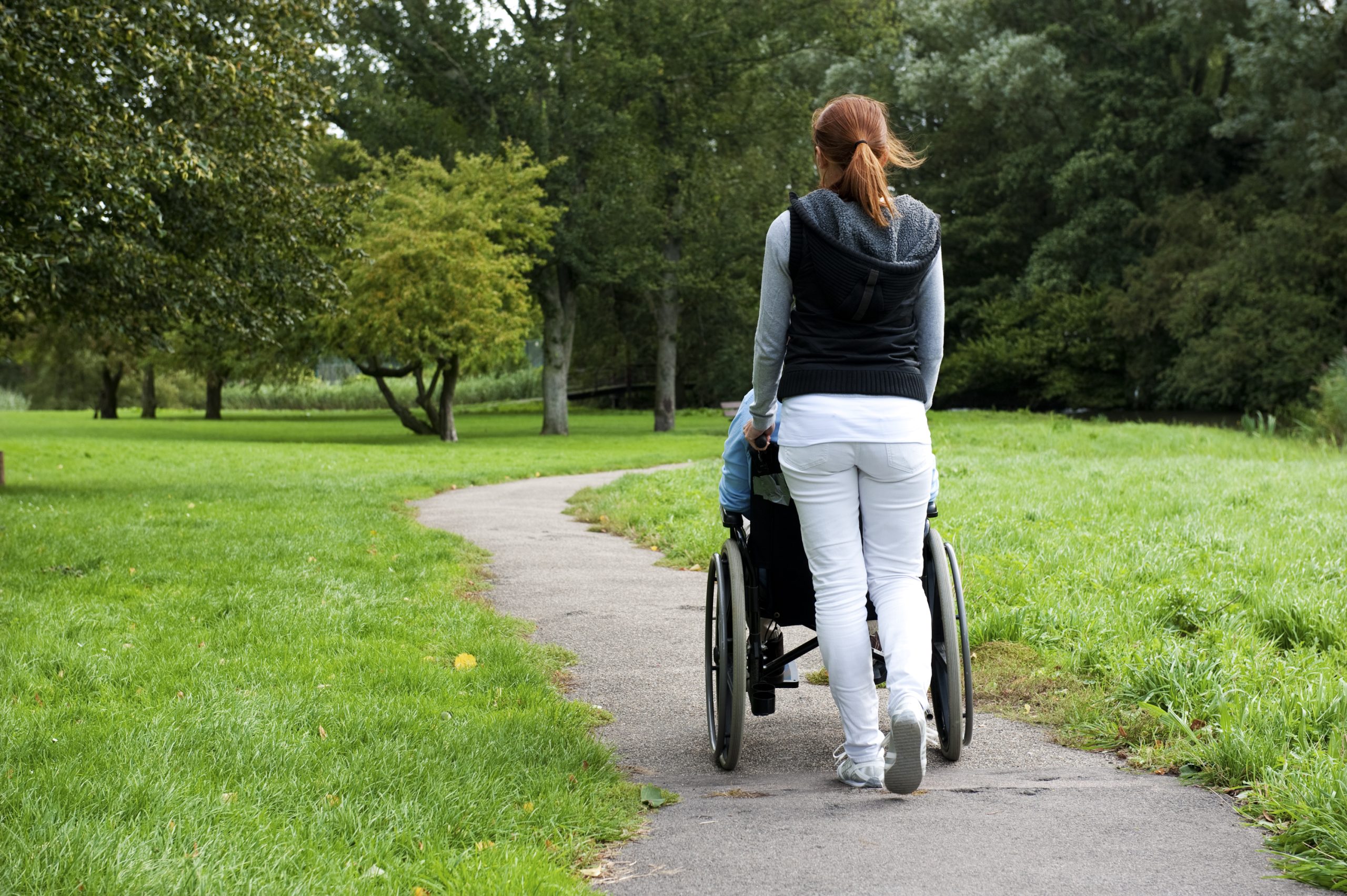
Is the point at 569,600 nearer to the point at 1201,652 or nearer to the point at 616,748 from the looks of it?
the point at 616,748

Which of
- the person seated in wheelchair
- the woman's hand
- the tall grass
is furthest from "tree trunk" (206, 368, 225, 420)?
the woman's hand

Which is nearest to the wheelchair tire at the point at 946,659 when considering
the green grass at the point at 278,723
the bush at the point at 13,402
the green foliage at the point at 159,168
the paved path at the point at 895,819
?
the paved path at the point at 895,819

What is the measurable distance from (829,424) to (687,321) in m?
42.8

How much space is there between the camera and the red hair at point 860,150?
3443 mm

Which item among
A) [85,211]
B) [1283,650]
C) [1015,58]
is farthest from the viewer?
[1015,58]

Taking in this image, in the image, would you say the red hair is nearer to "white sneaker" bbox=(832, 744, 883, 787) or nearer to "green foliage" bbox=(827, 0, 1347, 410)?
"white sneaker" bbox=(832, 744, 883, 787)

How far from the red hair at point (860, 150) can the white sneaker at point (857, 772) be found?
5.26 ft

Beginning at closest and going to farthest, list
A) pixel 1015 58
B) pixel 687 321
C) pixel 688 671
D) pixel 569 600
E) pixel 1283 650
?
pixel 1283 650 → pixel 688 671 → pixel 569 600 → pixel 1015 58 → pixel 687 321

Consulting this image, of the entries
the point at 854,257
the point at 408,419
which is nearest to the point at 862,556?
the point at 854,257

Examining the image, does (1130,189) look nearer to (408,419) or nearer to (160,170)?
(408,419)

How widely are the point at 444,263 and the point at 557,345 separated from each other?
6.78m

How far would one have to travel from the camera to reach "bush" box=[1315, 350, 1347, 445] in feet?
69.4

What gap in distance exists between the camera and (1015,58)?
34.8m

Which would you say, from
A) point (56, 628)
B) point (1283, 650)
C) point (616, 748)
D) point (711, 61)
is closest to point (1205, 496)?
point (1283, 650)
